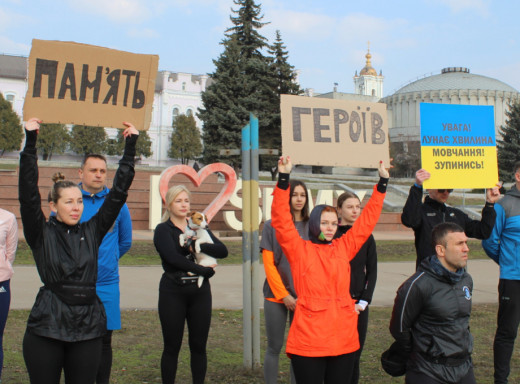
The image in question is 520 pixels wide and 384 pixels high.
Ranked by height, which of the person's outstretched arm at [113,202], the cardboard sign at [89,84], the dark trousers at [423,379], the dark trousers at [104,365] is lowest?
the dark trousers at [104,365]

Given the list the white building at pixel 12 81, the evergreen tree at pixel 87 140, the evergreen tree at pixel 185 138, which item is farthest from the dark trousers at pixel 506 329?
the white building at pixel 12 81

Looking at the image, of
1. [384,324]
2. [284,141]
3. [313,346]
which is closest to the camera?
[313,346]

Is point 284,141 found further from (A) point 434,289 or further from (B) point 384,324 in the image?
(B) point 384,324

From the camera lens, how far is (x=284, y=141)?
15.6 ft

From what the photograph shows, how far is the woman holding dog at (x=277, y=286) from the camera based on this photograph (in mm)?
4527

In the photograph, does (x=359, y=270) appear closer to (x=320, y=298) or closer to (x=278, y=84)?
(x=320, y=298)

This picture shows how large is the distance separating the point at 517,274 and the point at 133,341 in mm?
4049

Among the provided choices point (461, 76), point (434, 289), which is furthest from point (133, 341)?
point (461, 76)

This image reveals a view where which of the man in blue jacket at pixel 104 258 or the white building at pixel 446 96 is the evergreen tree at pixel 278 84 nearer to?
the man in blue jacket at pixel 104 258

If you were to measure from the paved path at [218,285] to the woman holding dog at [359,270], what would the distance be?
13.2ft

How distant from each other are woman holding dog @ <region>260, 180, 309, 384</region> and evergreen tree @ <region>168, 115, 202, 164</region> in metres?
62.3

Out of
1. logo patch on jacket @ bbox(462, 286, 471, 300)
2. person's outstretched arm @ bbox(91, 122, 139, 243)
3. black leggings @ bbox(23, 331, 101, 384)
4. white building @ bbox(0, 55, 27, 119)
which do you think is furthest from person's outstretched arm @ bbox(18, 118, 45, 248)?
white building @ bbox(0, 55, 27, 119)

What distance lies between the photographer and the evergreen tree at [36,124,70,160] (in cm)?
5606

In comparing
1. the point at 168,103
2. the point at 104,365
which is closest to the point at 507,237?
the point at 104,365
